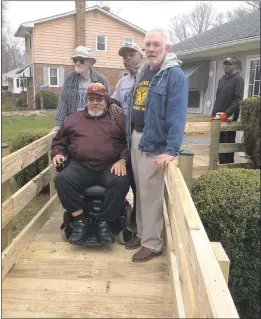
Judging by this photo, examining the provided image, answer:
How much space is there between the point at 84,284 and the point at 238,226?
185cm

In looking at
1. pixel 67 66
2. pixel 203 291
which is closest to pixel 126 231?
pixel 203 291

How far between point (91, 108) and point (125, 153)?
0.51 meters

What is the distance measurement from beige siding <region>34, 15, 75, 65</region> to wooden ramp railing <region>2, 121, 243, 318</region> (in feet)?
62.2

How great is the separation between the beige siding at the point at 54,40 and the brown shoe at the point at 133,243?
20111 mm

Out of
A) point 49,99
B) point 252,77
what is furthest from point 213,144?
point 49,99

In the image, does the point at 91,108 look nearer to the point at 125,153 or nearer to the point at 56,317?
the point at 125,153

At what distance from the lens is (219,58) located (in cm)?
1039

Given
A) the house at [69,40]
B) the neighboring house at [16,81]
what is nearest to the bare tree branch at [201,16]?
the house at [69,40]

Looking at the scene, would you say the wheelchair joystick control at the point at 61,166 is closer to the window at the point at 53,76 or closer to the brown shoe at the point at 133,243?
the brown shoe at the point at 133,243

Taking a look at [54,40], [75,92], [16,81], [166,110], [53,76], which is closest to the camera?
[166,110]

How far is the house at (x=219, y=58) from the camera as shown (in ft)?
27.7

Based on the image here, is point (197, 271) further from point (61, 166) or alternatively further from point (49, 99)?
point (49, 99)

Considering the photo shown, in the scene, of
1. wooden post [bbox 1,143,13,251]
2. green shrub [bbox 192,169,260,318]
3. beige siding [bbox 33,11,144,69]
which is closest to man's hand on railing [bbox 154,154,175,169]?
wooden post [bbox 1,143,13,251]

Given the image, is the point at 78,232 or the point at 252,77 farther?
the point at 252,77
